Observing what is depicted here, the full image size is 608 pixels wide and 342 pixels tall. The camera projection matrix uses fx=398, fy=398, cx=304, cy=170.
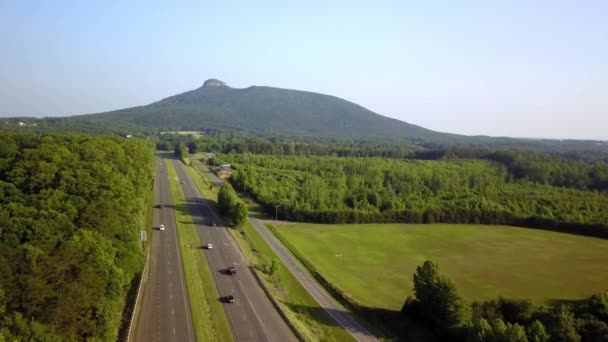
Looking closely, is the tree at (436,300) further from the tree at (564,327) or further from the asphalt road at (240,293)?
the asphalt road at (240,293)

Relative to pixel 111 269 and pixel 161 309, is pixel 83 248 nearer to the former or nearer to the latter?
pixel 111 269

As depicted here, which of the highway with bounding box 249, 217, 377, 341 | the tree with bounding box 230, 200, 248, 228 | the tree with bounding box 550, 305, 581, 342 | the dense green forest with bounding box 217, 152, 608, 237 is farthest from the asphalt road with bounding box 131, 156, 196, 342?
the dense green forest with bounding box 217, 152, 608, 237

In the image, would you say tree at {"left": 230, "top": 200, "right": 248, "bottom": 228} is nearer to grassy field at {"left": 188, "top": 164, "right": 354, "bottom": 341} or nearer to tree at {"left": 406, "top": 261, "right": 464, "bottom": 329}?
grassy field at {"left": 188, "top": 164, "right": 354, "bottom": 341}

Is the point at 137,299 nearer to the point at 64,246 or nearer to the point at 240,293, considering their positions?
the point at 64,246

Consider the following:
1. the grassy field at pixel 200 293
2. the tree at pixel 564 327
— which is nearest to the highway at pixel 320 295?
the grassy field at pixel 200 293

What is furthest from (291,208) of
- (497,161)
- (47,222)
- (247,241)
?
(497,161)
